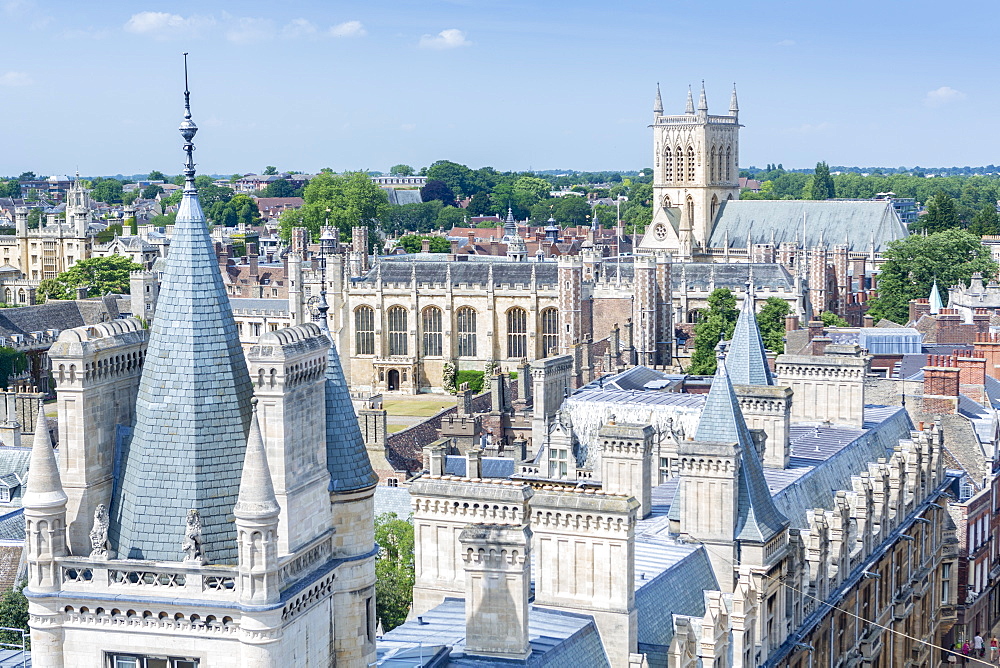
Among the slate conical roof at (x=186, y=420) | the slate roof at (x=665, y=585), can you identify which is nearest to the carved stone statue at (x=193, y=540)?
the slate conical roof at (x=186, y=420)

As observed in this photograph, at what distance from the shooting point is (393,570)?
3484cm

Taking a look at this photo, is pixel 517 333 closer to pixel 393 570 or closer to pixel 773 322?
pixel 773 322

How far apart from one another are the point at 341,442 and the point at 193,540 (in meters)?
2.60

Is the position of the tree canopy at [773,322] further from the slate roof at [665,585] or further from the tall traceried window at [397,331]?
the slate roof at [665,585]

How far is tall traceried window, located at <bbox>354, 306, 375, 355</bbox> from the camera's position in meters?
95.1

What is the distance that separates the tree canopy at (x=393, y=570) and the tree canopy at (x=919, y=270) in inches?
2776

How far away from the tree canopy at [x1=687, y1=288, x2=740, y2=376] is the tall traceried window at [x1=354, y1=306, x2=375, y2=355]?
21651 millimetres

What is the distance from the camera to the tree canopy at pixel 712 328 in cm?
7362

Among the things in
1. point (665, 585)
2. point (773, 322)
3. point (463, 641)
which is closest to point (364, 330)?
point (773, 322)

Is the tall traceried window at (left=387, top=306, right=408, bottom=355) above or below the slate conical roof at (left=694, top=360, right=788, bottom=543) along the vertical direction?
below

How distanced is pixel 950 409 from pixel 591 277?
45.5m

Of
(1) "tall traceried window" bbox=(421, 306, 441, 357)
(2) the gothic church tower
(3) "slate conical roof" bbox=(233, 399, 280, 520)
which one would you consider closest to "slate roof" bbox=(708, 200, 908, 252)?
(2) the gothic church tower

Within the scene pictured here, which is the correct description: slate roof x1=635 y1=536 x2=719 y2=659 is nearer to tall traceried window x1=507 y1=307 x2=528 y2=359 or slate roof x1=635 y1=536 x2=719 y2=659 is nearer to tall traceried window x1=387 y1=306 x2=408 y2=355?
tall traceried window x1=507 y1=307 x2=528 y2=359

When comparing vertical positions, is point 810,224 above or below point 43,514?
above
